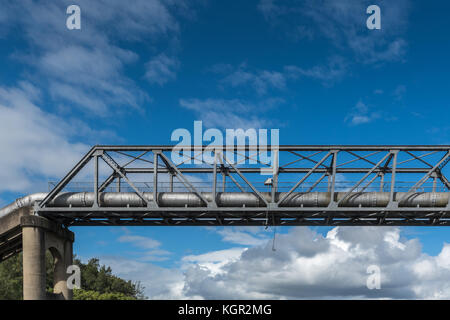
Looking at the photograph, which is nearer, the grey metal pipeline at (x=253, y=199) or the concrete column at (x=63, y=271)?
the grey metal pipeline at (x=253, y=199)

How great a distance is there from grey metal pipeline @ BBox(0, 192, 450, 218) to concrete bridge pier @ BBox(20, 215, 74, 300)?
5.98 feet

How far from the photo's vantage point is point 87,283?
66.4m

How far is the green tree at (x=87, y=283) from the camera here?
46.1 metres

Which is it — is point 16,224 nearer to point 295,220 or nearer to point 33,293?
point 33,293

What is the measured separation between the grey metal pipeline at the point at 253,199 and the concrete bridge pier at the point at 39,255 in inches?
71.8

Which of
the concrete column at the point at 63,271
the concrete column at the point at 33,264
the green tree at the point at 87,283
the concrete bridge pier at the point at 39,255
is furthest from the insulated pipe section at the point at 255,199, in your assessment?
the green tree at the point at 87,283

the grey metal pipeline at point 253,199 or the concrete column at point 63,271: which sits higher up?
the grey metal pipeline at point 253,199

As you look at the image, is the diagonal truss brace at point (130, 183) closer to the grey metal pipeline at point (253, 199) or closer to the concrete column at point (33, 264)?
the grey metal pipeline at point (253, 199)

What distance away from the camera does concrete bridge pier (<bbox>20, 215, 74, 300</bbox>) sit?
70.9 ft

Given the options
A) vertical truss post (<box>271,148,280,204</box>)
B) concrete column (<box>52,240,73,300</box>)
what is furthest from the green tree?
vertical truss post (<box>271,148,280,204</box>)

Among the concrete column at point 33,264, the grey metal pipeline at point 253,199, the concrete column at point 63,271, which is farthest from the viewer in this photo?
the concrete column at point 63,271

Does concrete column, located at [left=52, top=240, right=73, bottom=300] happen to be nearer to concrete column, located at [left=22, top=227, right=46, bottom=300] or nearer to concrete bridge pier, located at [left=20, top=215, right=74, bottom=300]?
concrete bridge pier, located at [left=20, top=215, right=74, bottom=300]

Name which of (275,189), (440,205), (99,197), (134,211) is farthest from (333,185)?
(99,197)

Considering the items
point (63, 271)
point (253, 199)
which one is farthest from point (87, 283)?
point (253, 199)
